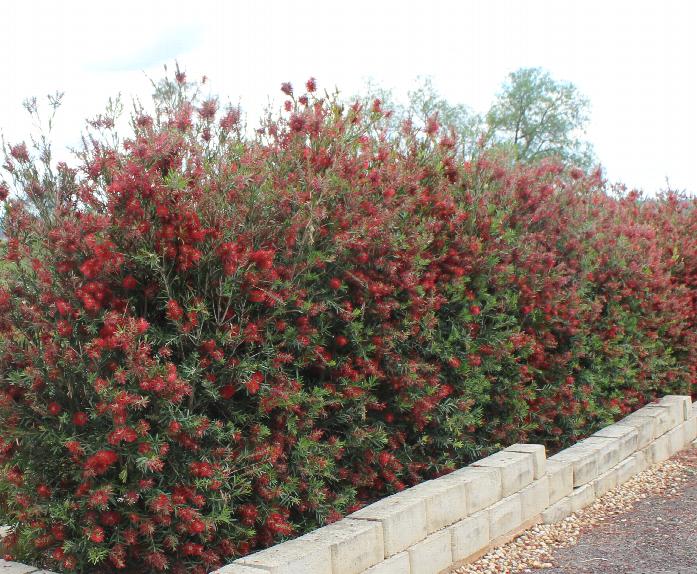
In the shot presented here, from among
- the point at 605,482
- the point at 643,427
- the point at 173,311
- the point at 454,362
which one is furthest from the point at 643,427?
the point at 173,311

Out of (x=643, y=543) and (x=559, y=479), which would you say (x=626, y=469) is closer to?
(x=559, y=479)

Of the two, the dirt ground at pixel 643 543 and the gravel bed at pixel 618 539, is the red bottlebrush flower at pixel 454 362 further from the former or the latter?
the dirt ground at pixel 643 543

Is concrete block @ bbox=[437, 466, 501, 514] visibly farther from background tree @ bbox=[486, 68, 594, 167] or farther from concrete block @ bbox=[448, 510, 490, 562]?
background tree @ bbox=[486, 68, 594, 167]

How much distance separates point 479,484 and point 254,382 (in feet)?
6.65

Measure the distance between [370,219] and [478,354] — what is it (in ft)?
5.44

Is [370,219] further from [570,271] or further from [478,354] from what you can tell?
[570,271]

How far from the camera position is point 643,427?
7816mm

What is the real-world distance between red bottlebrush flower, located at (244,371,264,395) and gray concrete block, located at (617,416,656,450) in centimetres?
486

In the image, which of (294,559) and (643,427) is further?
(643,427)

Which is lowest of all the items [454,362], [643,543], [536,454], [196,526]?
[643,543]

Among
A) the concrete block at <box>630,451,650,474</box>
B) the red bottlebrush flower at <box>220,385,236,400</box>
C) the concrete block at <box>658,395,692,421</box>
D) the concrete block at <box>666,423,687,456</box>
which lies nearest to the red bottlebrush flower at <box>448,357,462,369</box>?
the red bottlebrush flower at <box>220,385,236,400</box>

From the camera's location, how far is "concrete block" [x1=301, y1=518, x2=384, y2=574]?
409cm

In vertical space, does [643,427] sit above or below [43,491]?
below

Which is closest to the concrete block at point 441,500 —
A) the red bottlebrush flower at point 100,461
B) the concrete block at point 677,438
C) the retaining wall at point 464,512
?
the retaining wall at point 464,512
